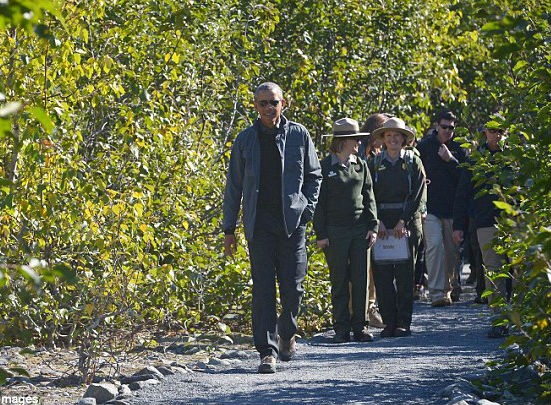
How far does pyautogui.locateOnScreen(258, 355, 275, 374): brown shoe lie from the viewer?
9742 millimetres

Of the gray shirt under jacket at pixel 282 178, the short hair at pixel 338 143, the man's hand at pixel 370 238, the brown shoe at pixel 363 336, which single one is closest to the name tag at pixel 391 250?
the man's hand at pixel 370 238

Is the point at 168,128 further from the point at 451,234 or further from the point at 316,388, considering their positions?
the point at 451,234

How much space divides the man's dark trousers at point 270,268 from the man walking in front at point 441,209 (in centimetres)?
548

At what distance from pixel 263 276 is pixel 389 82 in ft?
24.0

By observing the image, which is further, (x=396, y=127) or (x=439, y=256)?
(x=439, y=256)

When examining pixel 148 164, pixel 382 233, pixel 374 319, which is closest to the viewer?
pixel 148 164

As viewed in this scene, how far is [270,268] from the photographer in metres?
10.1

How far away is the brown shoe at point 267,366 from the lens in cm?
974

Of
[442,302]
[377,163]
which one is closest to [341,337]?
[377,163]

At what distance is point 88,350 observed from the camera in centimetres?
960

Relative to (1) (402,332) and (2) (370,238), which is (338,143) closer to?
(2) (370,238)

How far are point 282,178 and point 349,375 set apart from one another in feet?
5.14

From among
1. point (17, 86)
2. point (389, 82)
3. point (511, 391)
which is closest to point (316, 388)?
point (511, 391)

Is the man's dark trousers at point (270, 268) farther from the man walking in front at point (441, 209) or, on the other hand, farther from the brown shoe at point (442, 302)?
the brown shoe at point (442, 302)
